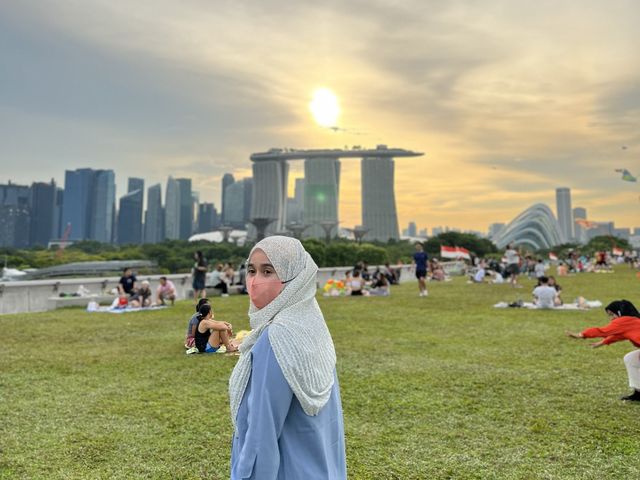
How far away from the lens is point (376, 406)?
5.95 metres

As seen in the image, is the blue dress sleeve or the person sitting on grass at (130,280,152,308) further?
the person sitting on grass at (130,280,152,308)

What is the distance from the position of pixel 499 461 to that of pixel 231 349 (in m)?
3.14

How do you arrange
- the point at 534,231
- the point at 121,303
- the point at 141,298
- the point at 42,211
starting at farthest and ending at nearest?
the point at 42,211, the point at 534,231, the point at 121,303, the point at 141,298

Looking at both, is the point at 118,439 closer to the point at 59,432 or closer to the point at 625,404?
the point at 59,432

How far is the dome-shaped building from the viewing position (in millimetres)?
138875

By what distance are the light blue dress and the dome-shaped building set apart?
145m

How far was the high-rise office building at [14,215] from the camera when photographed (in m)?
168

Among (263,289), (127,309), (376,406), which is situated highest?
(263,289)

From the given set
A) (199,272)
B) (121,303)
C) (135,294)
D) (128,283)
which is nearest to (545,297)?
(199,272)

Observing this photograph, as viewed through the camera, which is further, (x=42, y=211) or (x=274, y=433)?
(x=42, y=211)

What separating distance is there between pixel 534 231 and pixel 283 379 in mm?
149399

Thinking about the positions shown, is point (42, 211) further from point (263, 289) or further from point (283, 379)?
point (283, 379)

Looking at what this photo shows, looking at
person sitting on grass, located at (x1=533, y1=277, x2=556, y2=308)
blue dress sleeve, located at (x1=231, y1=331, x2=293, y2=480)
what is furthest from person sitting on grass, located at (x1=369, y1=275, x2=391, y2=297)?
blue dress sleeve, located at (x1=231, y1=331, x2=293, y2=480)

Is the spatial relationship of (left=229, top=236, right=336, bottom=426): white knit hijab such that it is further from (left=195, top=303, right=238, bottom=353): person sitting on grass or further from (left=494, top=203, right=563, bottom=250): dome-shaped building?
(left=494, top=203, right=563, bottom=250): dome-shaped building
